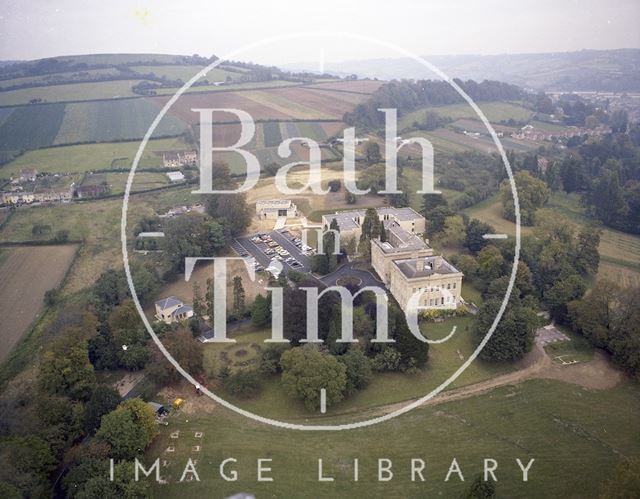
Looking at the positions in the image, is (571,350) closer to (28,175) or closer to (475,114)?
(28,175)

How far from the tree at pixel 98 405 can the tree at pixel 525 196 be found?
33.8 meters

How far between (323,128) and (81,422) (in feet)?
190

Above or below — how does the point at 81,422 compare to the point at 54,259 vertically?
below

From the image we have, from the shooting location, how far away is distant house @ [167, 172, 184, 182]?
2096 inches

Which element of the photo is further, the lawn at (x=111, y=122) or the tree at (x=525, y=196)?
the lawn at (x=111, y=122)

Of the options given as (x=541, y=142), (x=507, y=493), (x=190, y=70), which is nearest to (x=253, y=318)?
(x=507, y=493)

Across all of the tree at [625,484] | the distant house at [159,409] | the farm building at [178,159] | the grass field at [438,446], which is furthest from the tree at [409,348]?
the farm building at [178,159]

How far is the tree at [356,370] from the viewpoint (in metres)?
22.5

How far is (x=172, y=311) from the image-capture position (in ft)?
92.7

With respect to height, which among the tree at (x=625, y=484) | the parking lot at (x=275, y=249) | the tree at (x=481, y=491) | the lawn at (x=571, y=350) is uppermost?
the parking lot at (x=275, y=249)

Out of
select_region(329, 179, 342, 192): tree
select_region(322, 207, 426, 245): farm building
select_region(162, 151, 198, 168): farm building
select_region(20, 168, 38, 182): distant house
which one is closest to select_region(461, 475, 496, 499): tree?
select_region(322, 207, 426, 245): farm building

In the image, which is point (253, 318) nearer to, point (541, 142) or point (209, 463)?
point (209, 463)

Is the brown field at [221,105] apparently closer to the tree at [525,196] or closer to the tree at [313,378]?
the tree at [525,196]

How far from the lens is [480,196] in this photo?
4750cm
